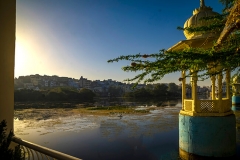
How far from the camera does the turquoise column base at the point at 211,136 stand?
20.8 ft

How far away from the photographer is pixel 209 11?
269 inches

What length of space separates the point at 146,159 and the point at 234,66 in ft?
26.2

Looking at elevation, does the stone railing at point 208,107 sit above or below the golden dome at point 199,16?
below

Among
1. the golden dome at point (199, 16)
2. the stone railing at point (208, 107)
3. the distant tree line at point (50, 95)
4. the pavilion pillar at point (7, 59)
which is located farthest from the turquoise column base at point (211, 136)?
the distant tree line at point (50, 95)

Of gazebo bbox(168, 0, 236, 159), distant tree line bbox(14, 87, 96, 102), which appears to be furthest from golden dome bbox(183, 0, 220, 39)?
distant tree line bbox(14, 87, 96, 102)

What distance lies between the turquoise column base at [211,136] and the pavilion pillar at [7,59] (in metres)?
5.90

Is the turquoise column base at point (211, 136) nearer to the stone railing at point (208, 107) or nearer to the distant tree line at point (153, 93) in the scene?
the stone railing at point (208, 107)

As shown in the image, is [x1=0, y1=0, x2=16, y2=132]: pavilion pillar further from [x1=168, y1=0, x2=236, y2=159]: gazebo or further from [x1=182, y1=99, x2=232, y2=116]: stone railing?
[x1=182, y1=99, x2=232, y2=116]: stone railing

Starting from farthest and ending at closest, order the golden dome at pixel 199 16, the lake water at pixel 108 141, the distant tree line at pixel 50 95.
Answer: the distant tree line at pixel 50 95
the lake water at pixel 108 141
the golden dome at pixel 199 16

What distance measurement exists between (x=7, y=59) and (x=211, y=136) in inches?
253

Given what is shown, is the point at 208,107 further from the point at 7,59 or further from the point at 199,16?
the point at 7,59

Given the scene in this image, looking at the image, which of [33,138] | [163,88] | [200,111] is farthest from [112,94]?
[200,111]

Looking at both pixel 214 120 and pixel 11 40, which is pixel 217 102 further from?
pixel 11 40

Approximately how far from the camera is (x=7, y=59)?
2283mm
